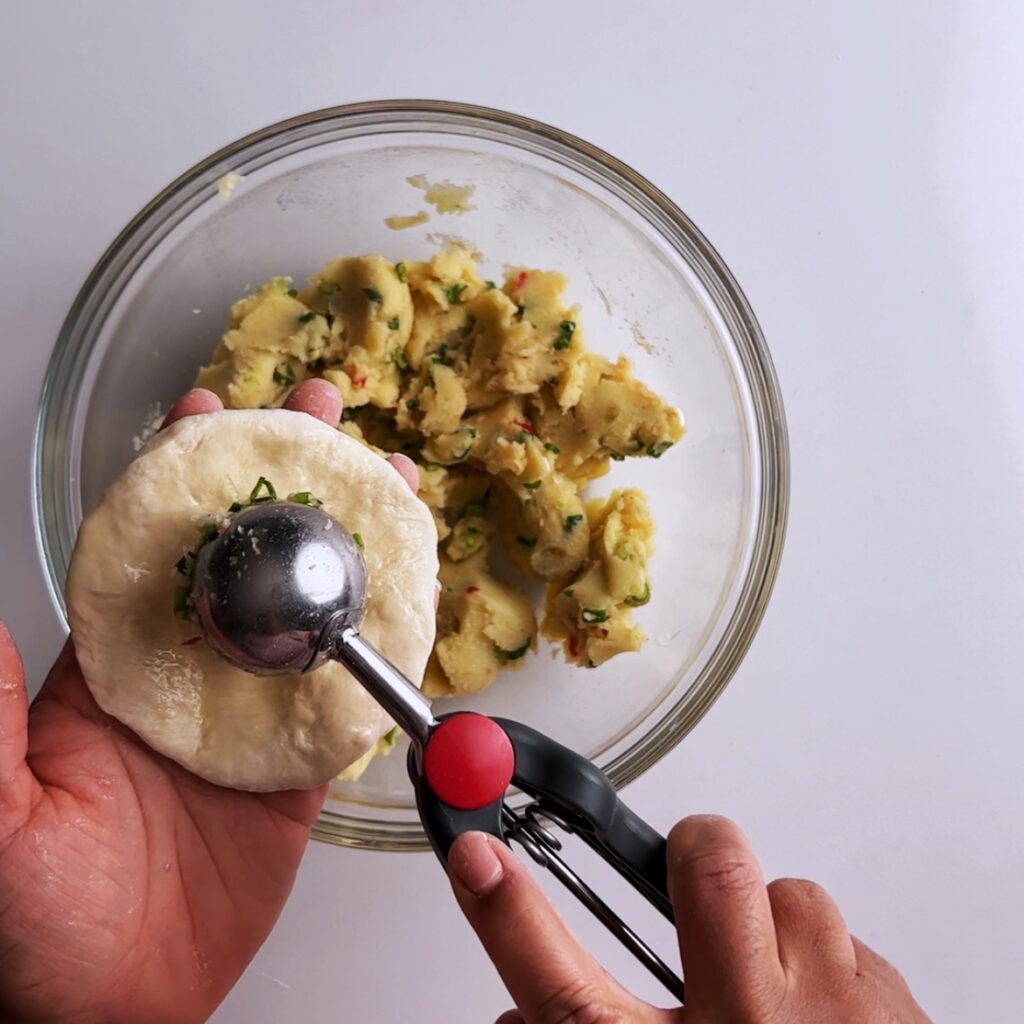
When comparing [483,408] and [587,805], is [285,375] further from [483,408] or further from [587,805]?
[587,805]

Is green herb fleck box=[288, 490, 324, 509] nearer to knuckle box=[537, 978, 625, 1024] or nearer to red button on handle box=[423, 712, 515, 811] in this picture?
red button on handle box=[423, 712, 515, 811]

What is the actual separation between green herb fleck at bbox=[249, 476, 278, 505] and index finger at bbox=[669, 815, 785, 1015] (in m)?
0.54

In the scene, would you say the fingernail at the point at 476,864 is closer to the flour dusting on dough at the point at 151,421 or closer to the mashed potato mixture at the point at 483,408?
the mashed potato mixture at the point at 483,408

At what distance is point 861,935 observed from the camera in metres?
1.48

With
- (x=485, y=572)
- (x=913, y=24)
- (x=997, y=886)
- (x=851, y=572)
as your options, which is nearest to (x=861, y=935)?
(x=997, y=886)

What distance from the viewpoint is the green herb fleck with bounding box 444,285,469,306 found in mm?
1312

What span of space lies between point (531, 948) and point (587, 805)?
156 mm

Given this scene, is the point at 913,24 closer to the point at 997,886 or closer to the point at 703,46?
the point at 703,46

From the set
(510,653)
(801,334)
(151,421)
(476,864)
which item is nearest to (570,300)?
(801,334)

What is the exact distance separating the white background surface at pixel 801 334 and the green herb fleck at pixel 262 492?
515mm

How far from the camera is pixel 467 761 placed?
2.92 ft

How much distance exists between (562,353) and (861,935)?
0.96 metres

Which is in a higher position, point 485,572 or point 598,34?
point 598,34

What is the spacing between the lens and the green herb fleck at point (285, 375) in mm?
1277
